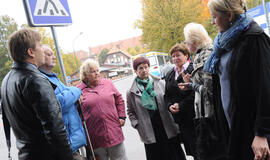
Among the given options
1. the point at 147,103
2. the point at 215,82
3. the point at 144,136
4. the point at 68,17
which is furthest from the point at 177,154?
the point at 68,17

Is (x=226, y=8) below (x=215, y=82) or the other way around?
the other way around

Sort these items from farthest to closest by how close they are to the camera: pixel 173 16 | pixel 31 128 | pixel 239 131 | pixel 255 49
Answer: pixel 173 16
pixel 31 128
pixel 239 131
pixel 255 49

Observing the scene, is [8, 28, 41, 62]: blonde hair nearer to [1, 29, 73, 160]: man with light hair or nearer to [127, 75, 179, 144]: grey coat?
[1, 29, 73, 160]: man with light hair

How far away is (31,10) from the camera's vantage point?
2.60 metres

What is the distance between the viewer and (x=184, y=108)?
2883 millimetres

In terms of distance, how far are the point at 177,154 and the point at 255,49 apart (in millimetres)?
2178

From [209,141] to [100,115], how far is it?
5.04 feet

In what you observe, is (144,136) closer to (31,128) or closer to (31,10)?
(31,128)

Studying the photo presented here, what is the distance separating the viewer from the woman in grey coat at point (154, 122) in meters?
3.11

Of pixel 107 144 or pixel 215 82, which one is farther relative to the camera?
pixel 107 144

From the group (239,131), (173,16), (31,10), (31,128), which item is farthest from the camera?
(173,16)

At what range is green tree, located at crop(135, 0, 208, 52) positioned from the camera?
21.4 m

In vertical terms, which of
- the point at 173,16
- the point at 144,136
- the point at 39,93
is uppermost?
the point at 173,16

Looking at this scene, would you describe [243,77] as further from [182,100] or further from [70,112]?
[70,112]
